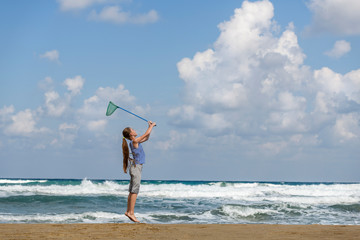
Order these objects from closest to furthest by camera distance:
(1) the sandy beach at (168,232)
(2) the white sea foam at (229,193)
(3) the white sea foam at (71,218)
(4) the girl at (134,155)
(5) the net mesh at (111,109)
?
(1) the sandy beach at (168,232), (4) the girl at (134,155), (5) the net mesh at (111,109), (3) the white sea foam at (71,218), (2) the white sea foam at (229,193)

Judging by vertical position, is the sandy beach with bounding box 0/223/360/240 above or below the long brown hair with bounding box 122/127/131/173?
below

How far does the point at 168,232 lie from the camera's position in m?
6.60

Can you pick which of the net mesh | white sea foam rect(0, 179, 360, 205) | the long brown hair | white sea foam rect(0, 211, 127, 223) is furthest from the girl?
white sea foam rect(0, 179, 360, 205)

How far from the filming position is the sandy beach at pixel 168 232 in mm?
6168

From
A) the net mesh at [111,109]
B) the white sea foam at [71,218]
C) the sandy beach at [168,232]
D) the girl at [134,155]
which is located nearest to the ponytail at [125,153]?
the girl at [134,155]

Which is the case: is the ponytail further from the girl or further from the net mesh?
the net mesh

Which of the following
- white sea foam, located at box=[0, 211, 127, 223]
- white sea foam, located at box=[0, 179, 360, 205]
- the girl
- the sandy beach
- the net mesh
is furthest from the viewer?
white sea foam, located at box=[0, 179, 360, 205]

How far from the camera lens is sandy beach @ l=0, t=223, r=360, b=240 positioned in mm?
6168

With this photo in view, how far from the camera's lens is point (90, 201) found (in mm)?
16625

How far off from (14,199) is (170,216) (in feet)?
25.2

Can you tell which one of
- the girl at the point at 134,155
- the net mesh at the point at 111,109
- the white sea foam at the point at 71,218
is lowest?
the white sea foam at the point at 71,218

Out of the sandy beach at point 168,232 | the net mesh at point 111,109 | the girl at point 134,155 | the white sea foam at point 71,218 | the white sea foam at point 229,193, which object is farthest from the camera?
the white sea foam at point 229,193

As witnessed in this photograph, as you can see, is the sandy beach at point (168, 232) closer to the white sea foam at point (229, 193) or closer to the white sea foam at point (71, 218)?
the white sea foam at point (71, 218)

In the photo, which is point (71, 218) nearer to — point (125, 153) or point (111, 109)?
point (111, 109)
